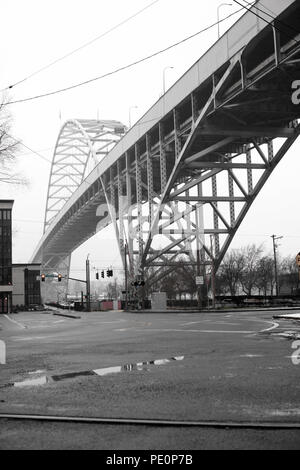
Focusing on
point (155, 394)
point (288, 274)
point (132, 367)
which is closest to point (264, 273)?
point (288, 274)

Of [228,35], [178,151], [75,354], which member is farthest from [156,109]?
[75,354]

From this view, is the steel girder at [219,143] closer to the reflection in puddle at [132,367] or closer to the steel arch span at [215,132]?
the steel arch span at [215,132]

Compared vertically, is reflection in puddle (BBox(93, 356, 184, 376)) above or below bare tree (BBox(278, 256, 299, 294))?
below

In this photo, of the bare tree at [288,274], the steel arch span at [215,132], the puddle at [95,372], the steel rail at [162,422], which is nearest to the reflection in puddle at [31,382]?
the puddle at [95,372]

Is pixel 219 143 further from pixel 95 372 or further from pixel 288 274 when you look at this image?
pixel 288 274

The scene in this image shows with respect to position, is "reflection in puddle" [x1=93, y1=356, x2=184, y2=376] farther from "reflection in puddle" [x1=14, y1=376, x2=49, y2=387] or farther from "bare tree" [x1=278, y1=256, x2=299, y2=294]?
"bare tree" [x1=278, y1=256, x2=299, y2=294]

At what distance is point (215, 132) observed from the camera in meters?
35.5

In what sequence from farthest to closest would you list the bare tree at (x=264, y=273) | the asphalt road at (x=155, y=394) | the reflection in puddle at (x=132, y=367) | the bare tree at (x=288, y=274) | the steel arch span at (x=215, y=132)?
the bare tree at (x=288, y=274)
the bare tree at (x=264, y=273)
the steel arch span at (x=215, y=132)
the reflection in puddle at (x=132, y=367)
the asphalt road at (x=155, y=394)

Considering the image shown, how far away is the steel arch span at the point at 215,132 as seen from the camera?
27016mm

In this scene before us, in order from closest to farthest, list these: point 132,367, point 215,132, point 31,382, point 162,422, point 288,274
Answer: point 162,422 → point 31,382 → point 132,367 → point 215,132 → point 288,274

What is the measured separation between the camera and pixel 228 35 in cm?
2920

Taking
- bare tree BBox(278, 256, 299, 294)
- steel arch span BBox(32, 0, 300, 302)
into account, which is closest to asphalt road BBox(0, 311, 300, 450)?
steel arch span BBox(32, 0, 300, 302)

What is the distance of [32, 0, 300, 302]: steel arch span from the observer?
2702 centimetres
